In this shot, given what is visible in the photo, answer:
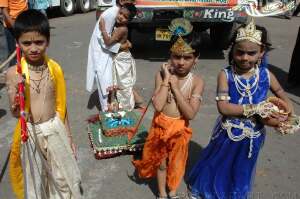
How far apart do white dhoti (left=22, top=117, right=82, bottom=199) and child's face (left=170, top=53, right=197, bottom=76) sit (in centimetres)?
93

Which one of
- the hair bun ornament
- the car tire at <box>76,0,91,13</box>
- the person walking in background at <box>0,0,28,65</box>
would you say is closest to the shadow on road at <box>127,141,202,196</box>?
the hair bun ornament

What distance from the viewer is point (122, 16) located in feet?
14.3

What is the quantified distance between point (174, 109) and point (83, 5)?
38.3ft

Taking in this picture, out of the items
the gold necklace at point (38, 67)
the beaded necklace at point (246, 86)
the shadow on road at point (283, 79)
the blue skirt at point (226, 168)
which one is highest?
the gold necklace at point (38, 67)

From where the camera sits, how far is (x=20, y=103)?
7.13 feet

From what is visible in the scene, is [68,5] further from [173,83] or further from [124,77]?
[173,83]

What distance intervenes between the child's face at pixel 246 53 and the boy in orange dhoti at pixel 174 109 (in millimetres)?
305

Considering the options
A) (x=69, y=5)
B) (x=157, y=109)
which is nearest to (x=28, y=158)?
(x=157, y=109)

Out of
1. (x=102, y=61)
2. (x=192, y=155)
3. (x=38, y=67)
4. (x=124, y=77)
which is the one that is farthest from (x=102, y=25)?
(x=38, y=67)

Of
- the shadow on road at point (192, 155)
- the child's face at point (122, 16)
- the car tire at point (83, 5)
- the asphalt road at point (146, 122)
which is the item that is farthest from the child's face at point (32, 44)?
the car tire at point (83, 5)

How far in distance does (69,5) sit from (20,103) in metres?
11.6

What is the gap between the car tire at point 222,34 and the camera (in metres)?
8.04

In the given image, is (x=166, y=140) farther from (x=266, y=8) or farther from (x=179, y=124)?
(x=266, y=8)

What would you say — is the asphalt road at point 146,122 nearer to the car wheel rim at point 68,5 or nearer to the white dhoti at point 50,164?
the white dhoti at point 50,164
